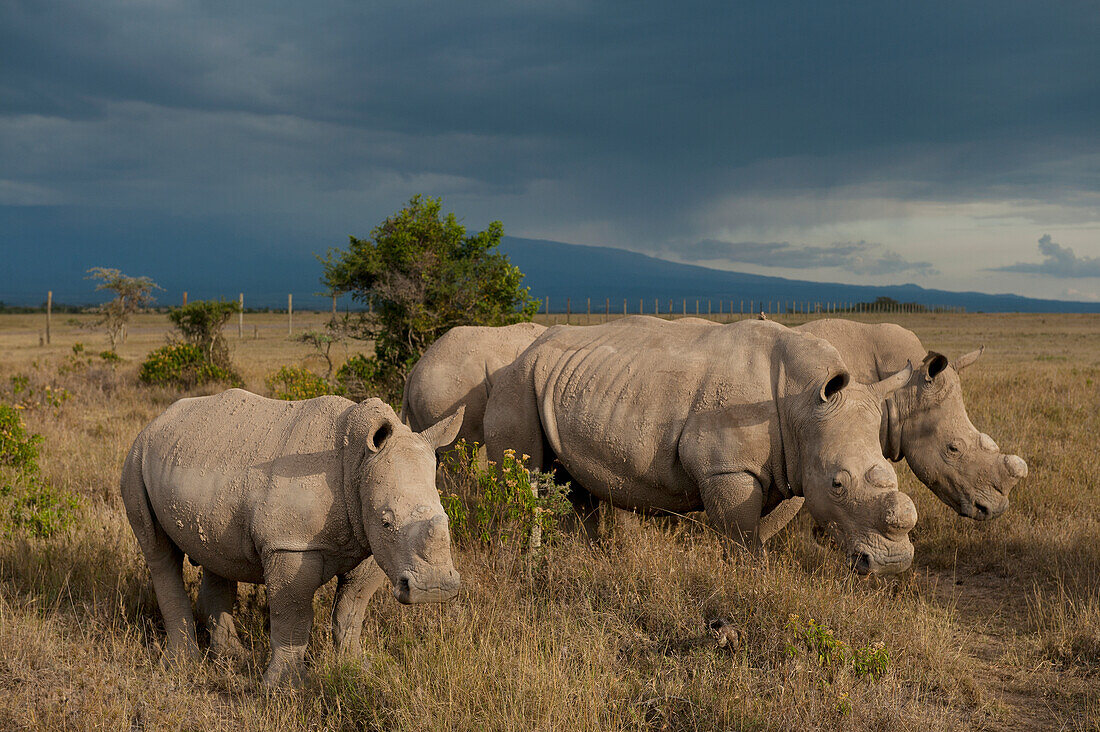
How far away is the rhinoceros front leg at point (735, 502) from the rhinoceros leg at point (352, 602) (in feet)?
7.45

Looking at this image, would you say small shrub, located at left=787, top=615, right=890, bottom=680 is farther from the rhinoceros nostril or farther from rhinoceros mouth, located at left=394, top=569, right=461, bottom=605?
the rhinoceros nostril

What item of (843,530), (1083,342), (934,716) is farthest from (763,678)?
(1083,342)

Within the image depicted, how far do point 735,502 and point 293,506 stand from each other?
9.37 ft

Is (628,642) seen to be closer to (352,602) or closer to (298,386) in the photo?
(352,602)

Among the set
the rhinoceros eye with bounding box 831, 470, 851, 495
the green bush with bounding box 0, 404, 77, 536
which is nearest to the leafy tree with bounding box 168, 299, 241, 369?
the green bush with bounding box 0, 404, 77, 536

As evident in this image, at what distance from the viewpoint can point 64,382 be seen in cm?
1666

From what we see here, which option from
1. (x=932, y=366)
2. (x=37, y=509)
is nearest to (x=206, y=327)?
(x=37, y=509)

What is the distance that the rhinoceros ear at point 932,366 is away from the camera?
6.62m

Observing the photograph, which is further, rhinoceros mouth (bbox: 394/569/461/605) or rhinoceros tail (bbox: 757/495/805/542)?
rhinoceros tail (bbox: 757/495/805/542)

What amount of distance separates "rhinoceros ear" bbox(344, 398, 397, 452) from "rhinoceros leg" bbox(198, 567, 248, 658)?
1439 millimetres

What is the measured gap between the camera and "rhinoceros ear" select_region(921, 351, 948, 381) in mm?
6615

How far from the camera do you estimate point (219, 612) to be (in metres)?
4.97

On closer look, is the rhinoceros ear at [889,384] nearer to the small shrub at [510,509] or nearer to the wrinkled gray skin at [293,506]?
the small shrub at [510,509]

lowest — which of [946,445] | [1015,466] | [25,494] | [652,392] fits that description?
[25,494]
